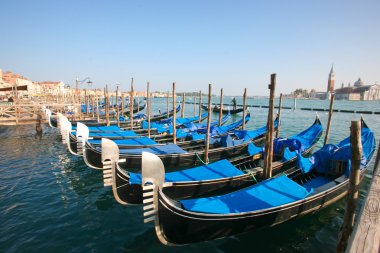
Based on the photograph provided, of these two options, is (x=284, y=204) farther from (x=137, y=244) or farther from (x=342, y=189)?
(x=137, y=244)

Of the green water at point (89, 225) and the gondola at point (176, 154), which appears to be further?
the gondola at point (176, 154)

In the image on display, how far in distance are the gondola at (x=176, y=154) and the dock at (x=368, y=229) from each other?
22.3ft

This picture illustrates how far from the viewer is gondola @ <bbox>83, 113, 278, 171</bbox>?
7652mm

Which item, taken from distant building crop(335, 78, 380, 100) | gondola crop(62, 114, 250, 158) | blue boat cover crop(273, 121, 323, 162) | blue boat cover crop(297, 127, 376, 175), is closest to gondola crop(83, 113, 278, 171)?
gondola crop(62, 114, 250, 158)

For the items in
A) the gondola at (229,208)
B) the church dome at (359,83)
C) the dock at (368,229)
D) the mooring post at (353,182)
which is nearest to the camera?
the dock at (368,229)

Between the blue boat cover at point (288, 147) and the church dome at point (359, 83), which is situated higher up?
the church dome at point (359, 83)

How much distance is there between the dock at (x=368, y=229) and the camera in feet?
4.16

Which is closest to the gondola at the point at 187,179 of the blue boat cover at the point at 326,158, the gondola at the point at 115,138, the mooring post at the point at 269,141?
the mooring post at the point at 269,141

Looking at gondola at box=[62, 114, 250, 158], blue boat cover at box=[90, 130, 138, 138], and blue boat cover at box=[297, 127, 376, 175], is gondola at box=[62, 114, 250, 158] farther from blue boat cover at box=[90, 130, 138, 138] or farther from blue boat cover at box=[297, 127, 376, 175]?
blue boat cover at box=[297, 127, 376, 175]

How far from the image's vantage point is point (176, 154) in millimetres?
8750

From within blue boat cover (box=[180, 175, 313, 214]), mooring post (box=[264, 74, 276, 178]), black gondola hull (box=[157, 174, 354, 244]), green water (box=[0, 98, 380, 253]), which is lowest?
green water (box=[0, 98, 380, 253])

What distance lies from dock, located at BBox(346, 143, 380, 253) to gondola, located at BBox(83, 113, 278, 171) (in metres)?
6.78

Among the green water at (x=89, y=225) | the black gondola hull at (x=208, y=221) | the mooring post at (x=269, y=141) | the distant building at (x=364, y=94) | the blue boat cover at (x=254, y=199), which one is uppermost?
the distant building at (x=364, y=94)

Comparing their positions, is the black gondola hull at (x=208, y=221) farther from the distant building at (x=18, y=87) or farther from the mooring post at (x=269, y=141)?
the distant building at (x=18, y=87)
